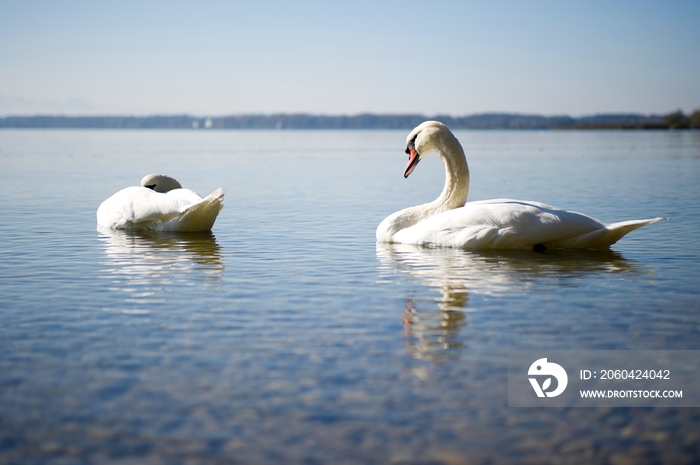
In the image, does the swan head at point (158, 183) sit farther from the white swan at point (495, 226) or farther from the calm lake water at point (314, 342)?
the white swan at point (495, 226)

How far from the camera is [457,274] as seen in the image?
32.2 ft

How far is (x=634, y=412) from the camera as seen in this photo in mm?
5152

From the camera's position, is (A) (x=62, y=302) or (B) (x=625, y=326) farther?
(A) (x=62, y=302)

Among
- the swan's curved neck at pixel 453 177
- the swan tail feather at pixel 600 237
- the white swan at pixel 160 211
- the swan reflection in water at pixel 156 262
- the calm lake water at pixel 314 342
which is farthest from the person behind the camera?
the white swan at pixel 160 211

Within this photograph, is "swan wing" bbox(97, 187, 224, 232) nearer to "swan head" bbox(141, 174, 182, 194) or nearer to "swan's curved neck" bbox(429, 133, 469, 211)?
"swan head" bbox(141, 174, 182, 194)

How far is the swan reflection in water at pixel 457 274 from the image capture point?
6.83m

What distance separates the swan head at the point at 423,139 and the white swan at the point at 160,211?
10.4 ft

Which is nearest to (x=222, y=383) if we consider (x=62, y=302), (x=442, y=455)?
(x=442, y=455)

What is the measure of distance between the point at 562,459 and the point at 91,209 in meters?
16.2

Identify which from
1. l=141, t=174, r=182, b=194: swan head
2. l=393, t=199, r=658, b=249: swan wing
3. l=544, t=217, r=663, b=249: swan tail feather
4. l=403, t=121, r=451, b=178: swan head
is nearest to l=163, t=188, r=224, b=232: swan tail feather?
l=141, t=174, r=182, b=194: swan head

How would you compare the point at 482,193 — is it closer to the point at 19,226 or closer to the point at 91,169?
the point at 19,226

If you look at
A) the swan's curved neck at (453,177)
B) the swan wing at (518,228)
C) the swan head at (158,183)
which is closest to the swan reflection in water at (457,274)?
the swan wing at (518,228)

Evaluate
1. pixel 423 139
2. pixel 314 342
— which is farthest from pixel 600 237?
pixel 314 342

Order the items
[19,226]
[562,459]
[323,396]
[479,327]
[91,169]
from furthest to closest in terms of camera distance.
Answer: [91,169] → [19,226] → [479,327] → [323,396] → [562,459]
